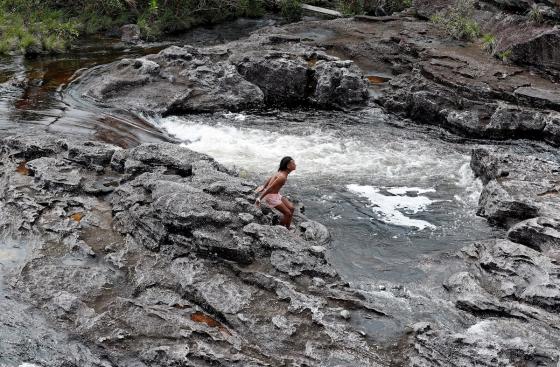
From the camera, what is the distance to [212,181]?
32.0 feet

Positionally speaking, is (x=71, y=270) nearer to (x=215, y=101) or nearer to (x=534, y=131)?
(x=215, y=101)

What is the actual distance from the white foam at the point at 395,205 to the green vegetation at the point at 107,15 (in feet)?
54.6

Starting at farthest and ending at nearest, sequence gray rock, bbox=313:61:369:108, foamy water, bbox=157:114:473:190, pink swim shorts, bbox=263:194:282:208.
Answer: gray rock, bbox=313:61:369:108
foamy water, bbox=157:114:473:190
pink swim shorts, bbox=263:194:282:208

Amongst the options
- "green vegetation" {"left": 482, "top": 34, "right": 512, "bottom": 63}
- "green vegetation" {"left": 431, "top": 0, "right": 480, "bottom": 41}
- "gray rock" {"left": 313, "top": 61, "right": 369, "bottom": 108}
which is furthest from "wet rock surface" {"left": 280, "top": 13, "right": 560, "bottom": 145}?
"gray rock" {"left": 313, "top": 61, "right": 369, "bottom": 108}

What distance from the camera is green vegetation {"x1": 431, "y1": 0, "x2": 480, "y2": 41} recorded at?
70.6 ft

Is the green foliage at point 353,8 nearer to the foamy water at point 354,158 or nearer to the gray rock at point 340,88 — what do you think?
the gray rock at point 340,88

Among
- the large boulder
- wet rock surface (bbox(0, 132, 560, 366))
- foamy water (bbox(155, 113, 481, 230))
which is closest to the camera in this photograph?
wet rock surface (bbox(0, 132, 560, 366))

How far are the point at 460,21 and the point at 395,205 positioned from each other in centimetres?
1289

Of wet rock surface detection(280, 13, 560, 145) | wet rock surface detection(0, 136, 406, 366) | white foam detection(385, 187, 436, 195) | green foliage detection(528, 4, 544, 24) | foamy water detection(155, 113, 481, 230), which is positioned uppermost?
green foliage detection(528, 4, 544, 24)

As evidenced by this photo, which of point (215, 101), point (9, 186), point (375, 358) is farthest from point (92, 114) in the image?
point (375, 358)

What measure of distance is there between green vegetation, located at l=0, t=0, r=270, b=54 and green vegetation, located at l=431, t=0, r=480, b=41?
956cm

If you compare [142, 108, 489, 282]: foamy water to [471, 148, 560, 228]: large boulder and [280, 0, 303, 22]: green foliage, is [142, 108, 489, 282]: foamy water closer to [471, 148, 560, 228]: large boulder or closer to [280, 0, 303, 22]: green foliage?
[471, 148, 560, 228]: large boulder

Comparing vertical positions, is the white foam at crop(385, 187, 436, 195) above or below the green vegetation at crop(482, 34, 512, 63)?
below

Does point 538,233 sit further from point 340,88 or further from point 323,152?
point 340,88
